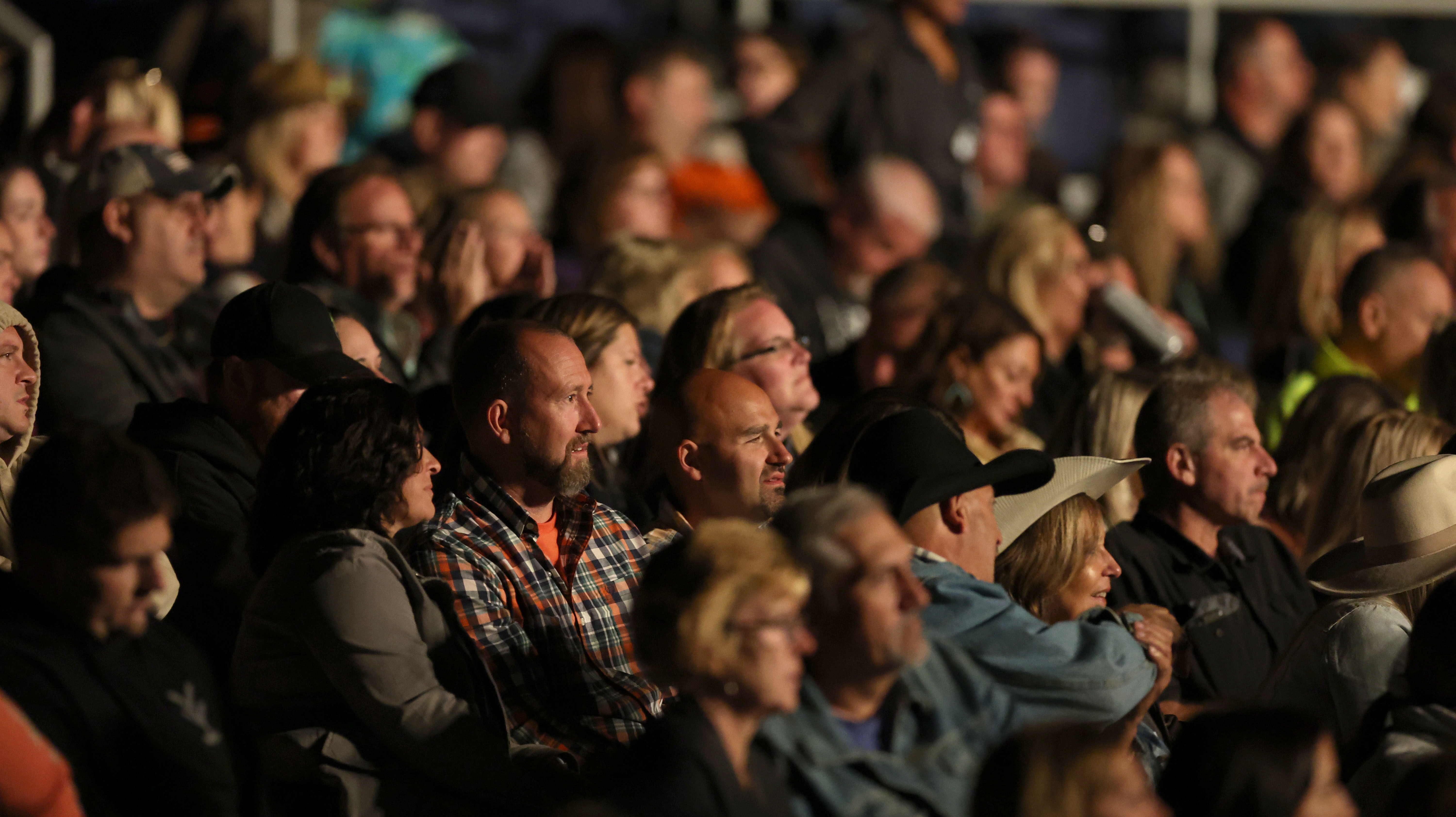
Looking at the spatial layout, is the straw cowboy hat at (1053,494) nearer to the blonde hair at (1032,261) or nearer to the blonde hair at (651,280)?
the blonde hair at (651,280)

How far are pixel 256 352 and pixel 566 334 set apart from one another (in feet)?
2.36

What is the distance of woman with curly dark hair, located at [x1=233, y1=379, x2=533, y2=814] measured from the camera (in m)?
3.51

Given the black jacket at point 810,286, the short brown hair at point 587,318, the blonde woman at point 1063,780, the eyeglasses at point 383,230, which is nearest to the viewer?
the blonde woman at point 1063,780

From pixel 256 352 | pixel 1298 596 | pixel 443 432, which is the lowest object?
pixel 1298 596

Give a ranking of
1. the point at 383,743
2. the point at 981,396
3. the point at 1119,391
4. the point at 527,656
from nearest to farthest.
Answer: the point at 383,743
the point at 527,656
the point at 1119,391
the point at 981,396

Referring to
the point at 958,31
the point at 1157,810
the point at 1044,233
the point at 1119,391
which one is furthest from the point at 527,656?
the point at 958,31

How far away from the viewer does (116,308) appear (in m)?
5.28

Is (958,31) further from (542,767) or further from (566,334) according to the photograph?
(542,767)

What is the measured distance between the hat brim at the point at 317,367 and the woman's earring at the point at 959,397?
7.20 feet

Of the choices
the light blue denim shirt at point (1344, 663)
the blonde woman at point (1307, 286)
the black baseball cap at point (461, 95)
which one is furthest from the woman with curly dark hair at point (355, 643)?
the blonde woman at point (1307, 286)

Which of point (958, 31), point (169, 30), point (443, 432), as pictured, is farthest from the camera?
point (958, 31)

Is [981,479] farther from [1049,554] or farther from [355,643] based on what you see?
[355,643]

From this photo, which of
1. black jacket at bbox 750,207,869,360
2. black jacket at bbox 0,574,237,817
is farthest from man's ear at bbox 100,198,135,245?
black jacket at bbox 750,207,869,360

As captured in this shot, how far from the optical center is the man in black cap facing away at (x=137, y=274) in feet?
16.6
